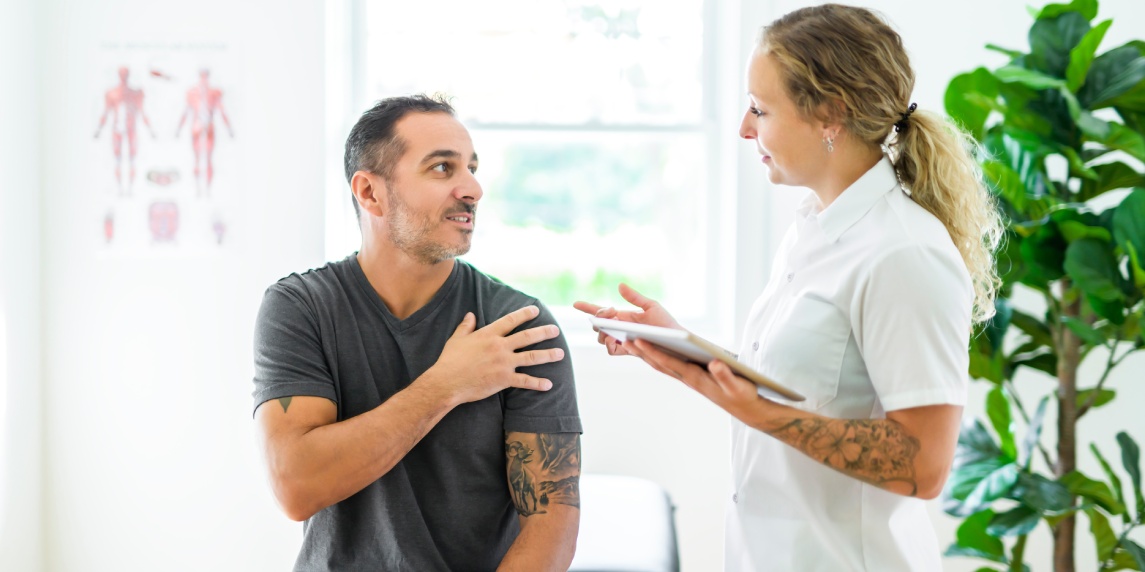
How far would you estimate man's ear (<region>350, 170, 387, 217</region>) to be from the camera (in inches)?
66.4

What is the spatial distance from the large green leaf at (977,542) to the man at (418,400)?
1288 mm

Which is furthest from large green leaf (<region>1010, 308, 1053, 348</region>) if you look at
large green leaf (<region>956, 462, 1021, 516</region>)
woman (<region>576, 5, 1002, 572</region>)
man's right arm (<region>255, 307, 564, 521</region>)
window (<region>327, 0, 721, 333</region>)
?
man's right arm (<region>255, 307, 564, 521</region>)

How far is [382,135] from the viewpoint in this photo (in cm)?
169

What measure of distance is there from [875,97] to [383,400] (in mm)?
970

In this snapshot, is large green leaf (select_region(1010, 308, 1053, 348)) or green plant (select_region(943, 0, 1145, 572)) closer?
green plant (select_region(943, 0, 1145, 572))

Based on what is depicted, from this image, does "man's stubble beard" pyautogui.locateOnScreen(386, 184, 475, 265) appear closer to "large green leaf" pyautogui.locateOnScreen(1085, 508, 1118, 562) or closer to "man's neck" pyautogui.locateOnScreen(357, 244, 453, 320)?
"man's neck" pyautogui.locateOnScreen(357, 244, 453, 320)

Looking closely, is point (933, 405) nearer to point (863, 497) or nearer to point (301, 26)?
point (863, 497)

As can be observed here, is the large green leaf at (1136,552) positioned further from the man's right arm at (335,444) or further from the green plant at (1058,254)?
the man's right arm at (335,444)

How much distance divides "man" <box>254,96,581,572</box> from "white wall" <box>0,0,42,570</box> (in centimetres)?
165

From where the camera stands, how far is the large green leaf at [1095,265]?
2008mm

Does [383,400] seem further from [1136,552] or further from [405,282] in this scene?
[1136,552]

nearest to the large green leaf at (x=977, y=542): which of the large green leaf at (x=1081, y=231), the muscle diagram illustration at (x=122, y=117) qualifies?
the large green leaf at (x=1081, y=231)

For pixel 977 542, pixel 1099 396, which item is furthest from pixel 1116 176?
pixel 977 542

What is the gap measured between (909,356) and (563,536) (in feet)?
2.26
